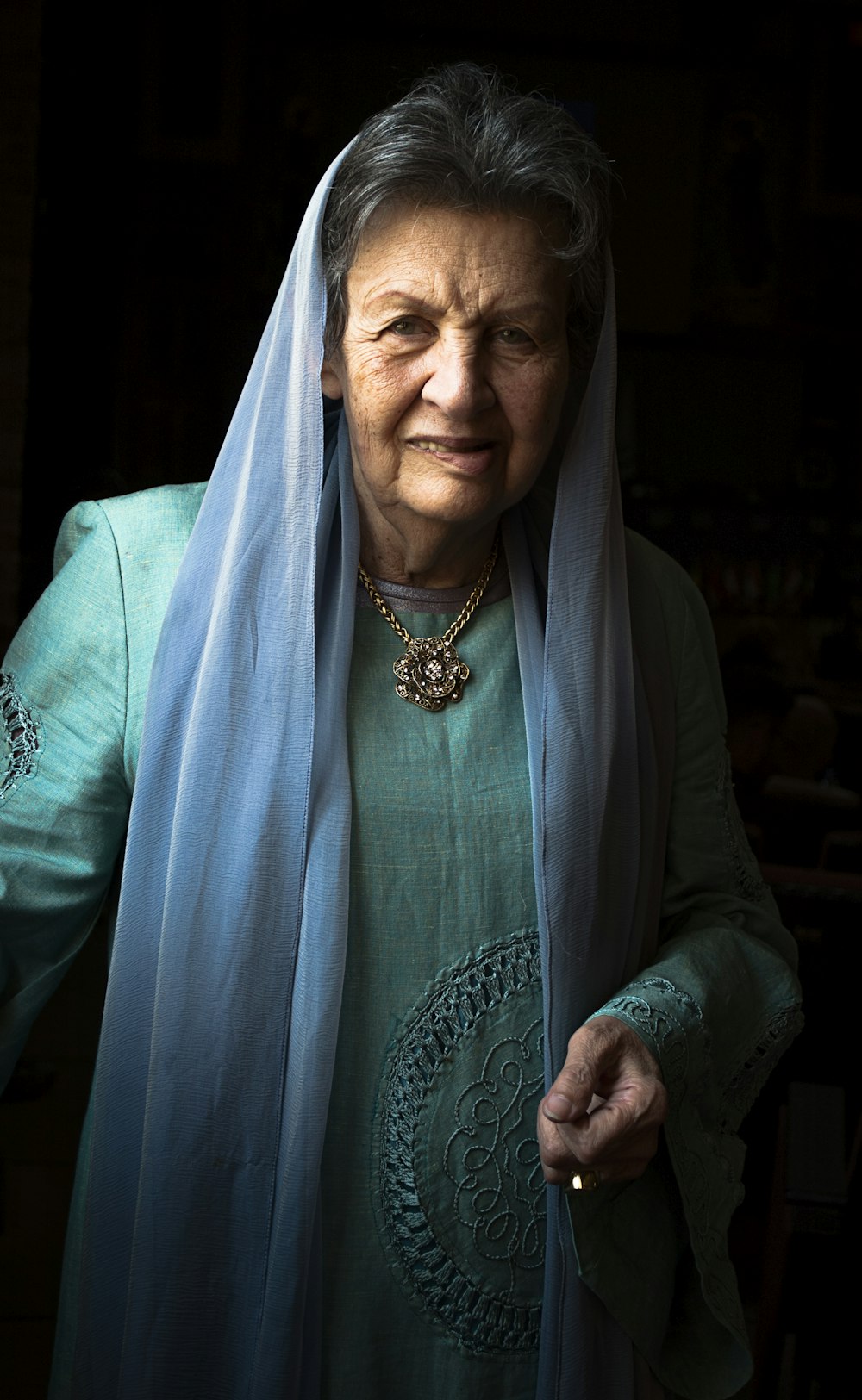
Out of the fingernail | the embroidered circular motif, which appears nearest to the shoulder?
the embroidered circular motif

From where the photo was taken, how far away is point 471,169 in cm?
124

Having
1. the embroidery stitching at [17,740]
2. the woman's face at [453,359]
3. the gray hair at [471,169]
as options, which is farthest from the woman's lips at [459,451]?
the embroidery stitching at [17,740]

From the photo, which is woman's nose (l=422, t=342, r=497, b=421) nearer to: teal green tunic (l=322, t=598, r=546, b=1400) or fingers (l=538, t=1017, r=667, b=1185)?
teal green tunic (l=322, t=598, r=546, b=1400)

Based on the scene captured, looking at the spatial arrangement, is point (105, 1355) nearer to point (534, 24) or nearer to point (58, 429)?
point (58, 429)

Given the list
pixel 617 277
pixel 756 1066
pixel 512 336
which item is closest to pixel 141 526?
pixel 512 336

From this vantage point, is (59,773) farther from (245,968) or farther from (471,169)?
(471,169)

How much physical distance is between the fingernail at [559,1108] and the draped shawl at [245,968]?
0.37 feet

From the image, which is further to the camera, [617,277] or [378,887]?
[617,277]

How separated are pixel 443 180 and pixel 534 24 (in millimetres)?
3078

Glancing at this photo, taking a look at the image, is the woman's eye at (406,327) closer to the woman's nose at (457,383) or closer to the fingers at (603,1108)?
the woman's nose at (457,383)

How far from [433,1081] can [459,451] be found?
0.56 m

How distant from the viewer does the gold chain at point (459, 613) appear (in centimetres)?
138

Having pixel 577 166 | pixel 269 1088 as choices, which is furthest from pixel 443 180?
pixel 269 1088

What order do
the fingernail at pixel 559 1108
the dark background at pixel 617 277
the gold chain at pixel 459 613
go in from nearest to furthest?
1. the fingernail at pixel 559 1108
2. the gold chain at pixel 459 613
3. the dark background at pixel 617 277
